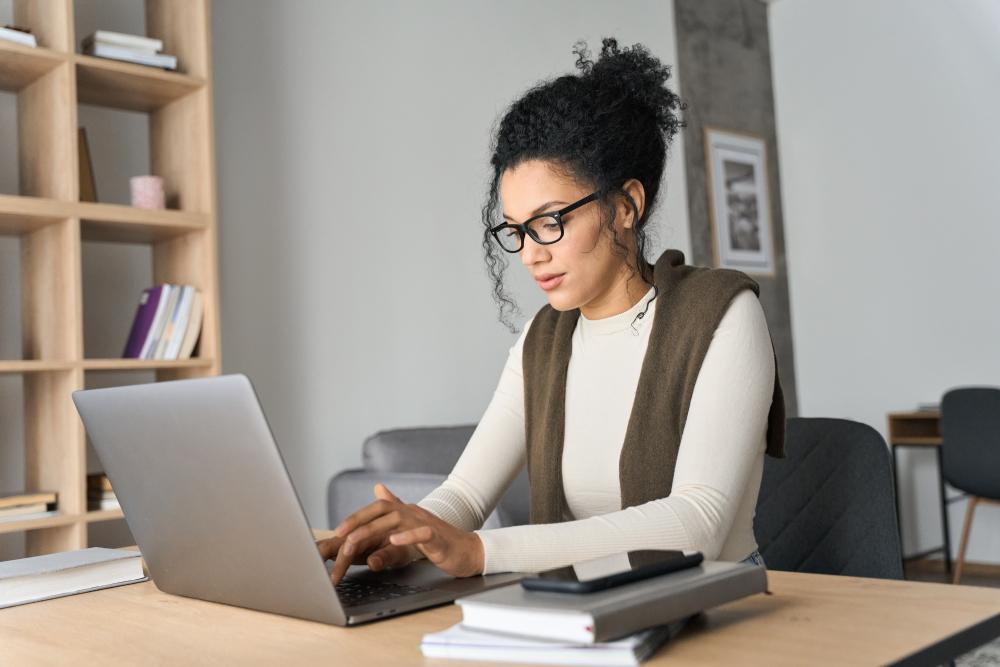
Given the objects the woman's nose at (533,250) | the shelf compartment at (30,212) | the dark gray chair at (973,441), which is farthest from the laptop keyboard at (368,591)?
the dark gray chair at (973,441)

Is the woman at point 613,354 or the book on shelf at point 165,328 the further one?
the book on shelf at point 165,328

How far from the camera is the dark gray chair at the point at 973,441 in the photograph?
3.47 metres

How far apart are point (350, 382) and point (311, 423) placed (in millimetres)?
216

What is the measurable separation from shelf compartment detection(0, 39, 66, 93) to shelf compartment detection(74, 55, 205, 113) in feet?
0.20

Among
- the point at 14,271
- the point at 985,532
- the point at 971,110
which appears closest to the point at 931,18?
the point at 971,110

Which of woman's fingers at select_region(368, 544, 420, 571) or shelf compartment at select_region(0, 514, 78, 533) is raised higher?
woman's fingers at select_region(368, 544, 420, 571)

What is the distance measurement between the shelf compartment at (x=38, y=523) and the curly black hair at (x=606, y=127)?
4.93 feet

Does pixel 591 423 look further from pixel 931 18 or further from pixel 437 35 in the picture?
pixel 931 18

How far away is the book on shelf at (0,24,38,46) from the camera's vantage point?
7.09ft

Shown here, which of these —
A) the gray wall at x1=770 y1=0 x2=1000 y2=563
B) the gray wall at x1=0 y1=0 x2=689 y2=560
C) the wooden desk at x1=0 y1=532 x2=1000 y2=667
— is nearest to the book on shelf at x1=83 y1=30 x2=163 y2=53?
the gray wall at x1=0 y1=0 x2=689 y2=560

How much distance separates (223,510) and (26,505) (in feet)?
5.36

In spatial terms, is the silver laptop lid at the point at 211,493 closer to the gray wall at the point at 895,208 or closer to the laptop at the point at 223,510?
the laptop at the point at 223,510

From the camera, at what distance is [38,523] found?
215cm

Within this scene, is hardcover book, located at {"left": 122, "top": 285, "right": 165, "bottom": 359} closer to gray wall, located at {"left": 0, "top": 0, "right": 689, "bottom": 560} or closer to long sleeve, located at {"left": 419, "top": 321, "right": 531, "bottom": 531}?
gray wall, located at {"left": 0, "top": 0, "right": 689, "bottom": 560}
